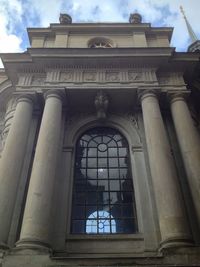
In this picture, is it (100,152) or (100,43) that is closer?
(100,152)

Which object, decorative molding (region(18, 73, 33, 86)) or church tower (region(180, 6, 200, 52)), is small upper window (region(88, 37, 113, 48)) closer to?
decorative molding (region(18, 73, 33, 86))

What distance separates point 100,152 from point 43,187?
422 cm

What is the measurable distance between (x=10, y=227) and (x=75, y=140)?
5244 mm

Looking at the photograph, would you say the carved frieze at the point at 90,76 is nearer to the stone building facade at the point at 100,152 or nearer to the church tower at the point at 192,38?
the stone building facade at the point at 100,152

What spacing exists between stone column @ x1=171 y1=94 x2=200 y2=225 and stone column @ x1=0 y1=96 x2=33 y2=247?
269 inches

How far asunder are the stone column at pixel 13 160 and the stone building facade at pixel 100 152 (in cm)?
4

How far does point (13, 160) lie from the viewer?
11969 mm

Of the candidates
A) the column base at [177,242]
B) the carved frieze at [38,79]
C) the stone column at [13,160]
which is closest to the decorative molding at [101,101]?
the carved frieze at [38,79]

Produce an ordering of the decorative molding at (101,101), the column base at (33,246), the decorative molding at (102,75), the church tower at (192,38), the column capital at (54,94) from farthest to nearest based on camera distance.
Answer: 1. the church tower at (192,38)
2. the decorative molding at (102,75)
3. the decorative molding at (101,101)
4. the column capital at (54,94)
5. the column base at (33,246)

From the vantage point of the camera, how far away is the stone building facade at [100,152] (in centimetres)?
1024

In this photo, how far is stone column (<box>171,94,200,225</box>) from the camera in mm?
11422

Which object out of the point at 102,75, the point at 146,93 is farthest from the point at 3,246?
the point at 102,75

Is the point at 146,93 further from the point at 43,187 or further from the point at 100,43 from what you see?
the point at 43,187

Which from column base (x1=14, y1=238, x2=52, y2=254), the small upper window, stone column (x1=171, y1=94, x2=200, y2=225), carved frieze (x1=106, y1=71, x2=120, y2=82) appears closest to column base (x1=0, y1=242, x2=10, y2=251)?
column base (x1=14, y1=238, x2=52, y2=254)
